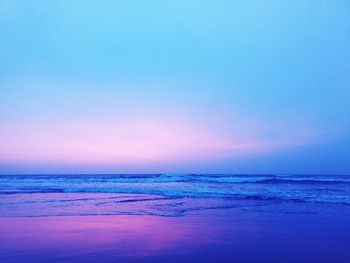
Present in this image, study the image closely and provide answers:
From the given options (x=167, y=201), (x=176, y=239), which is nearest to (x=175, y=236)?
(x=176, y=239)

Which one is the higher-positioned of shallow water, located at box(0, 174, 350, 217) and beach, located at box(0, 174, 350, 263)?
shallow water, located at box(0, 174, 350, 217)

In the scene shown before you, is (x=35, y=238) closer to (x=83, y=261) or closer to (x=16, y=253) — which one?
(x=16, y=253)

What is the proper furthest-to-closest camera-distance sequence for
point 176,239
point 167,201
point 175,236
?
point 167,201 → point 175,236 → point 176,239

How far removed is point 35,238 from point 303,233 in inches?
225

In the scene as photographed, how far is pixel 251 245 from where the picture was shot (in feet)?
21.8

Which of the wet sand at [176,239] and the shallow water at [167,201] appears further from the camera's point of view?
the shallow water at [167,201]

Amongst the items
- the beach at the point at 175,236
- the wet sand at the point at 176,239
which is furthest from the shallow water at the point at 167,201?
the wet sand at the point at 176,239

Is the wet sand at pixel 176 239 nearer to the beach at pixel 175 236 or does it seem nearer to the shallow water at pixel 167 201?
the beach at pixel 175 236

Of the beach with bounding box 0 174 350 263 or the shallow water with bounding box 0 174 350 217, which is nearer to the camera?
the beach with bounding box 0 174 350 263

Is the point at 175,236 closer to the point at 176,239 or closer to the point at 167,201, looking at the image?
the point at 176,239

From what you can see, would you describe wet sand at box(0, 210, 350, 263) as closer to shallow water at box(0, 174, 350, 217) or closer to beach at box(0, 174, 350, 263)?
beach at box(0, 174, 350, 263)

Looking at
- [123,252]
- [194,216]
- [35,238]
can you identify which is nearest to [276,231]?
[194,216]

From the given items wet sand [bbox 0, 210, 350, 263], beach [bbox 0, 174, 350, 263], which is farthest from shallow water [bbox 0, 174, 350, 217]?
wet sand [bbox 0, 210, 350, 263]

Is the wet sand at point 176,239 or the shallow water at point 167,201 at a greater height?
the shallow water at point 167,201
